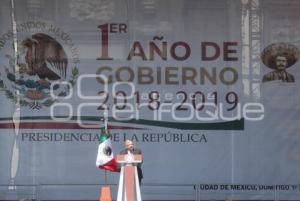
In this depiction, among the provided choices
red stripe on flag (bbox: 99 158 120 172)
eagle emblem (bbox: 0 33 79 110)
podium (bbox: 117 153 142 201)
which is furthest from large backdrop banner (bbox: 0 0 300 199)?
podium (bbox: 117 153 142 201)

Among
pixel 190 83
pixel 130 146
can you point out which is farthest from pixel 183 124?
pixel 130 146

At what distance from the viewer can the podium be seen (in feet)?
37.9

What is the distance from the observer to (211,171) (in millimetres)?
15594

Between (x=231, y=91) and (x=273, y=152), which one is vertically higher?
(x=231, y=91)

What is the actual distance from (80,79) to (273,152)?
15.2 feet

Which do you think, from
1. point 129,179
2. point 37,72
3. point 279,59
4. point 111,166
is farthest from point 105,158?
point 279,59

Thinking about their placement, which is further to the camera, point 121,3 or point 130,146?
point 121,3

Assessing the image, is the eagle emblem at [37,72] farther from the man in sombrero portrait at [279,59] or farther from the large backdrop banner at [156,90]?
the man in sombrero portrait at [279,59]

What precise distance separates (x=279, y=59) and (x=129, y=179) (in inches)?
226

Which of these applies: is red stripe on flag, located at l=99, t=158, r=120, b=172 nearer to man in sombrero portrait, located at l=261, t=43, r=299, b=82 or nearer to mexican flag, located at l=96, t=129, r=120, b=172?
mexican flag, located at l=96, t=129, r=120, b=172

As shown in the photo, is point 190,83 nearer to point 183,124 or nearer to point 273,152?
point 183,124

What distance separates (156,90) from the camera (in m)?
15.5

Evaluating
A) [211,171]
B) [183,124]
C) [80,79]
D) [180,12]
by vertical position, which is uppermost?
[180,12]

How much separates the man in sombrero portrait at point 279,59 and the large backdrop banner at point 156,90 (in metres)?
0.02
